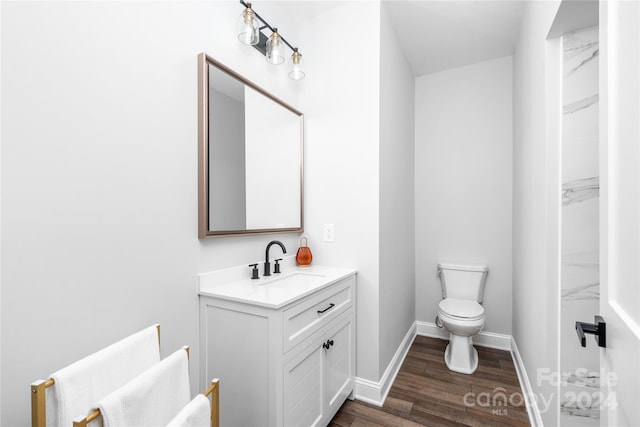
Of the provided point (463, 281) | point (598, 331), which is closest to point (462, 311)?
point (463, 281)

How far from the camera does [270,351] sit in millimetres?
1181

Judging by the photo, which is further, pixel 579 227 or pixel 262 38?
pixel 262 38

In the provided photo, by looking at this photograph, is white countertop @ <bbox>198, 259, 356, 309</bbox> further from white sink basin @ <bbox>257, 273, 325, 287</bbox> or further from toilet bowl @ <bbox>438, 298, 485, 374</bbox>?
toilet bowl @ <bbox>438, 298, 485, 374</bbox>

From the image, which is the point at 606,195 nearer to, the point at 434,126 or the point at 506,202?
the point at 506,202

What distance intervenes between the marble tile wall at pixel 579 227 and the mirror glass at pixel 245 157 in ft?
4.76

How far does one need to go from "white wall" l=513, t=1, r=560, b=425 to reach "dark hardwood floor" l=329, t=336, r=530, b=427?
0.79 ft

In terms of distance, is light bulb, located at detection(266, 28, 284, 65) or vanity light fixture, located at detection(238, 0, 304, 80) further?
light bulb, located at detection(266, 28, 284, 65)

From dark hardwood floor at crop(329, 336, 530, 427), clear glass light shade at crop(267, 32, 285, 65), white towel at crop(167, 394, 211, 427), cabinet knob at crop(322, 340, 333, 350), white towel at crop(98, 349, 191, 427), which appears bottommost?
dark hardwood floor at crop(329, 336, 530, 427)

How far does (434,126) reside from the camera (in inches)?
114

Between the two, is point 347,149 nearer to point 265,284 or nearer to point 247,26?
point 247,26

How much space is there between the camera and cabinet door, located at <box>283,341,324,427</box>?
4.03 ft

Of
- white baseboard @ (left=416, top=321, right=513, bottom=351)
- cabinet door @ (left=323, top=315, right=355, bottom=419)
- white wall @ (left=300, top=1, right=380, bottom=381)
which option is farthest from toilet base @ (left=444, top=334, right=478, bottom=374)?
cabinet door @ (left=323, top=315, right=355, bottom=419)

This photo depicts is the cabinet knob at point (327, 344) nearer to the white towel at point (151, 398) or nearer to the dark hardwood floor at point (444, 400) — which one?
the dark hardwood floor at point (444, 400)

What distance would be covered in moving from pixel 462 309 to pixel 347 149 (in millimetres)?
1513
